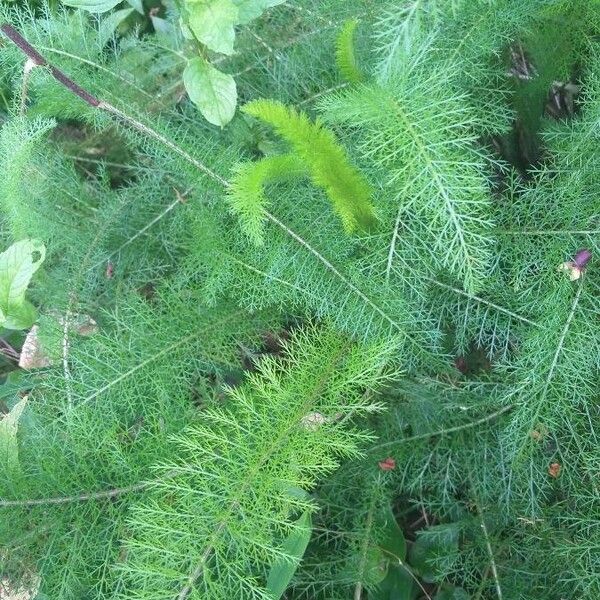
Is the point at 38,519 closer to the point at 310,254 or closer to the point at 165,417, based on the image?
the point at 165,417

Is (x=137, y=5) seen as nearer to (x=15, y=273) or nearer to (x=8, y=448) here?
(x=15, y=273)

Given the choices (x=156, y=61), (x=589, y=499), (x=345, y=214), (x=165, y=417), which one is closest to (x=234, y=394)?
(x=165, y=417)

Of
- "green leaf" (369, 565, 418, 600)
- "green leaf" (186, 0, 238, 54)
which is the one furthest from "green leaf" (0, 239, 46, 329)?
"green leaf" (369, 565, 418, 600)

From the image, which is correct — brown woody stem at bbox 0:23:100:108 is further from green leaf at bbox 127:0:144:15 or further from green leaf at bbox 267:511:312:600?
green leaf at bbox 267:511:312:600

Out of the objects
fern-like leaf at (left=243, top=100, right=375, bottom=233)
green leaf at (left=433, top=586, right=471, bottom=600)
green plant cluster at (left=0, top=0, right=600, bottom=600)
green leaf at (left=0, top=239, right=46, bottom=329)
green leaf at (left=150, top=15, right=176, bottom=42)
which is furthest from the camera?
green leaf at (left=150, top=15, right=176, bottom=42)

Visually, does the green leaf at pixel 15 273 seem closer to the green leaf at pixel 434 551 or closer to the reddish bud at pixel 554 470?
the green leaf at pixel 434 551

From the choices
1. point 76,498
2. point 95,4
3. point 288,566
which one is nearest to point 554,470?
point 288,566
